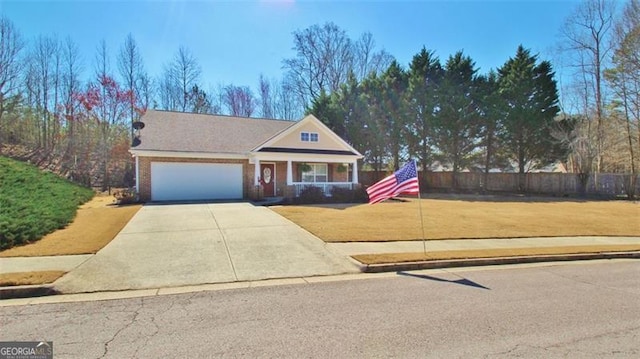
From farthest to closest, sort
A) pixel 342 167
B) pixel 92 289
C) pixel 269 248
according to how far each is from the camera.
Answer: pixel 342 167, pixel 269 248, pixel 92 289

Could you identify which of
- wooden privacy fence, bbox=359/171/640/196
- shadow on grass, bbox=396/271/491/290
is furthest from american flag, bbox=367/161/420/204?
wooden privacy fence, bbox=359/171/640/196

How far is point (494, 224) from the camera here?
12.4m

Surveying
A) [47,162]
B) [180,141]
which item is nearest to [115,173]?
[47,162]

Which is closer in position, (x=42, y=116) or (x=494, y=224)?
(x=494, y=224)

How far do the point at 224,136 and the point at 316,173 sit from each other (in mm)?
6510

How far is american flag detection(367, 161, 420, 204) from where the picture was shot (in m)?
7.98

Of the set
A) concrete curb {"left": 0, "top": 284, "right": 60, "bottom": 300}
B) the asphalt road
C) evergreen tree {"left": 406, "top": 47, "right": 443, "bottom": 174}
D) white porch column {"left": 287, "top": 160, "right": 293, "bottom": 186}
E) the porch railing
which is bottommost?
the asphalt road

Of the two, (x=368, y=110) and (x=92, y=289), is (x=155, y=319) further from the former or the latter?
(x=368, y=110)

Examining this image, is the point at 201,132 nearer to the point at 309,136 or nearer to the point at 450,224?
the point at 309,136

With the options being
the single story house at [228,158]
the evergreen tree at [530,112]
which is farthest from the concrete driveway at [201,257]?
the evergreen tree at [530,112]

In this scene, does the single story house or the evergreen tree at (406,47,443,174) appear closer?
the single story house

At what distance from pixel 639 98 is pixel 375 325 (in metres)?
33.6

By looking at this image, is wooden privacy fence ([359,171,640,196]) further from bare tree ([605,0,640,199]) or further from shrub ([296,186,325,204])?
shrub ([296,186,325,204])

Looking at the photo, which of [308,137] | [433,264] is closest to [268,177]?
[308,137]
